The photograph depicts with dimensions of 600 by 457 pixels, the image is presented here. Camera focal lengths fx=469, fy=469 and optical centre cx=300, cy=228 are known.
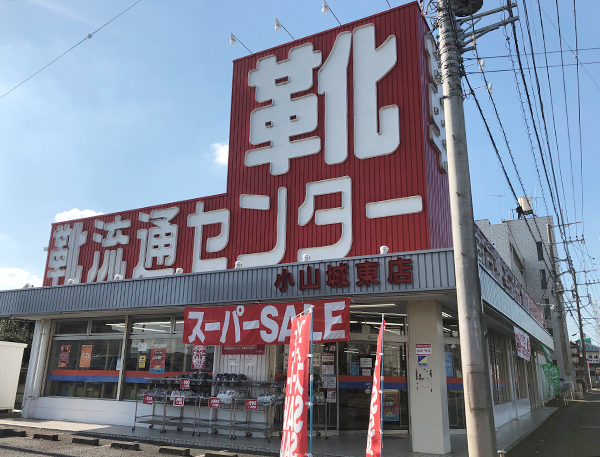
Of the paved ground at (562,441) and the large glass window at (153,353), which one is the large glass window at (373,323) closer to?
the paved ground at (562,441)

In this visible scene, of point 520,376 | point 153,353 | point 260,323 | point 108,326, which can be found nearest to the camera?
point 260,323

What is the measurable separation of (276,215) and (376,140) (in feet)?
10.9

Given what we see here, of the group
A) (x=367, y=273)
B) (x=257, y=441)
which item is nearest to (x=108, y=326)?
(x=257, y=441)

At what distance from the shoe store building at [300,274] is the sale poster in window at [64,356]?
7cm

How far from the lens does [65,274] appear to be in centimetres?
1627

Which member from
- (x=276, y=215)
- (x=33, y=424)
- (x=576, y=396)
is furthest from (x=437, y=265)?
(x=576, y=396)

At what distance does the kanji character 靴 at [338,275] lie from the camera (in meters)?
9.65

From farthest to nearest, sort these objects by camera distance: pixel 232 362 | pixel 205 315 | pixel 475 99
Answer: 1. pixel 232 362
2. pixel 205 315
3. pixel 475 99

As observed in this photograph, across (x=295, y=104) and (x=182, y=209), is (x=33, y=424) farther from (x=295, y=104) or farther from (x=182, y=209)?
(x=295, y=104)

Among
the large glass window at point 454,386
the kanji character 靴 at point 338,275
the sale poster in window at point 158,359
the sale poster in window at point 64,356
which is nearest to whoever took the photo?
the kanji character 靴 at point 338,275

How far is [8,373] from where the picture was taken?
643 inches

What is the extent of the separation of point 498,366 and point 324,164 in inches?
388

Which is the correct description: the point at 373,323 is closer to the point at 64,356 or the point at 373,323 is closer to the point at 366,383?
the point at 366,383

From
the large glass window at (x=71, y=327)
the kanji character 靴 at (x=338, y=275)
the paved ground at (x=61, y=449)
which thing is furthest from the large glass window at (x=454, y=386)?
the large glass window at (x=71, y=327)
